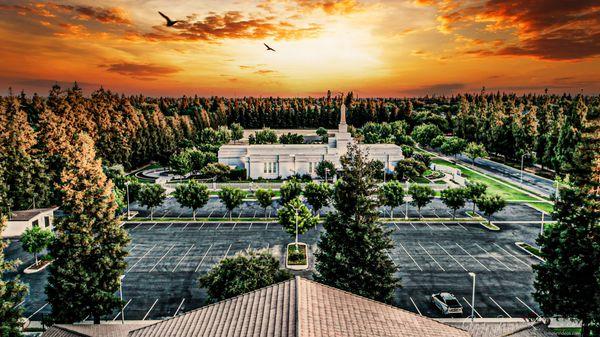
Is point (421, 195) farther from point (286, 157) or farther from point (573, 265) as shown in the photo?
point (286, 157)

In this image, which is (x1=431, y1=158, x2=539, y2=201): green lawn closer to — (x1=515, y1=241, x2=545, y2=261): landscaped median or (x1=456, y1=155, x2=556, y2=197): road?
(x1=456, y1=155, x2=556, y2=197): road

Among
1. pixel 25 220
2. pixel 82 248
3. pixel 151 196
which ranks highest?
pixel 82 248

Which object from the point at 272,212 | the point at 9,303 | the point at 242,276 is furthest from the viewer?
the point at 272,212

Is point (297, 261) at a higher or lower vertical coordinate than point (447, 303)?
lower

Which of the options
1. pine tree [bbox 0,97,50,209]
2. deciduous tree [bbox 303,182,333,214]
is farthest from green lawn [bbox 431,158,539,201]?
pine tree [bbox 0,97,50,209]

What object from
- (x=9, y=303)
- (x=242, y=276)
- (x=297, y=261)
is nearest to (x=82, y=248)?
(x=9, y=303)

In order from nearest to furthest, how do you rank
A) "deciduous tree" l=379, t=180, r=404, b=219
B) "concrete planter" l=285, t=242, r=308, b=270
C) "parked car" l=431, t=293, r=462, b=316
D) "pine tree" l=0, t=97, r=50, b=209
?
"parked car" l=431, t=293, r=462, b=316, "concrete planter" l=285, t=242, r=308, b=270, "pine tree" l=0, t=97, r=50, b=209, "deciduous tree" l=379, t=180, r=404, b=219
